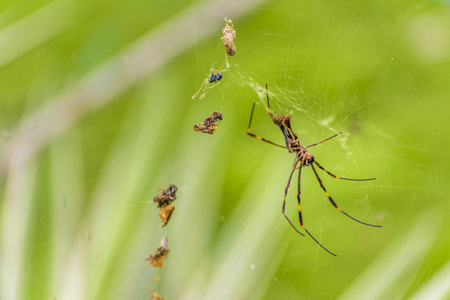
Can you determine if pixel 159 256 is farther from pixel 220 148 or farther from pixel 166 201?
pixel 220 148

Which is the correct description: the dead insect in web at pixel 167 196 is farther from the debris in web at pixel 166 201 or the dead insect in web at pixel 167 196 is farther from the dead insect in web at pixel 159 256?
the dead insect in web at pixel 159 256

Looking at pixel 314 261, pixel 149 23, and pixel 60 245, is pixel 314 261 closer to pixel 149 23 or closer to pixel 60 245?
pixel 60 245

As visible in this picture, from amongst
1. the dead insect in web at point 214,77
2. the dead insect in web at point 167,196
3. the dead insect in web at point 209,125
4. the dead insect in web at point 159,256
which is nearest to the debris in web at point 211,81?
the dead insect in web at point 214,77

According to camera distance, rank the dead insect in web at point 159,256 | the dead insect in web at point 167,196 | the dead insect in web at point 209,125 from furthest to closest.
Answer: the dead insect in web at point 209,125 → the dead insect in web at point 167,196 → the dead insect in web at point 159,256

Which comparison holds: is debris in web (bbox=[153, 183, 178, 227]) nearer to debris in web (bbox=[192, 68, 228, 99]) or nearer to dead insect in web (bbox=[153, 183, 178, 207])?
dead insect in web (bbox=[153, 183, 178, 207])

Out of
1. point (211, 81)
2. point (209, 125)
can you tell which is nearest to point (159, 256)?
point (209, 125)

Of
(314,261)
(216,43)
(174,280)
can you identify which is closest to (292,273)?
(314,261)

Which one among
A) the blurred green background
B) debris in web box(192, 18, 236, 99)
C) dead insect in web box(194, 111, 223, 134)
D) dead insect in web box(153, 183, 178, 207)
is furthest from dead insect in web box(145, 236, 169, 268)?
debris in web box(192, 18, 236, 99)
